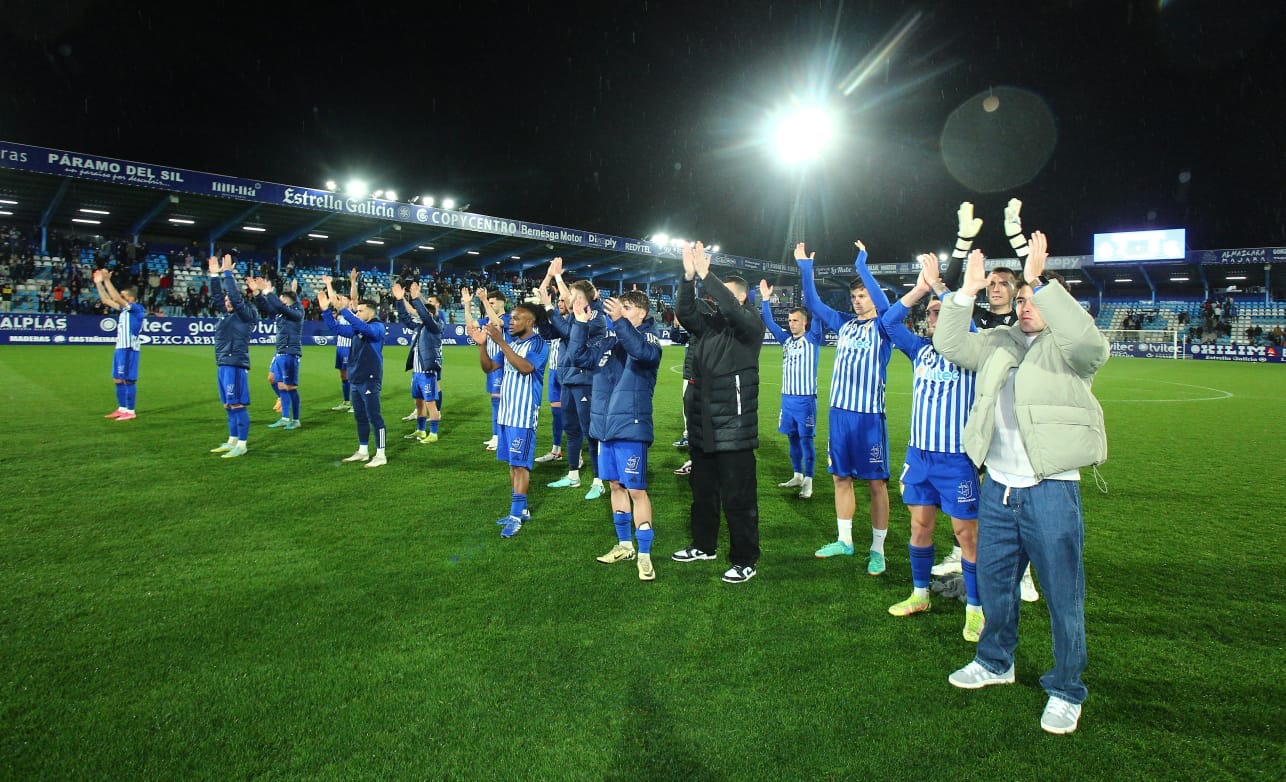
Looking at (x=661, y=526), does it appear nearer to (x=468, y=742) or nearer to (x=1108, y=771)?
(x=468, y=742)

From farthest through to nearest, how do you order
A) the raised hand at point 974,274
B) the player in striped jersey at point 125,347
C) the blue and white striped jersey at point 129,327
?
1. the blue and white striped jersey at point 129,327
2. the player in striped jersey at point 125,347
3. the raised hand at point 974,274

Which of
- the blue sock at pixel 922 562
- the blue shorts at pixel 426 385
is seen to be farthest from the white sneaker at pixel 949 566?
the blue shorts at pixel 426 385

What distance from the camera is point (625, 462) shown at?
4922mm

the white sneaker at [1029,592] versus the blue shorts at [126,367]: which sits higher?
the blue shorts at [126,367]

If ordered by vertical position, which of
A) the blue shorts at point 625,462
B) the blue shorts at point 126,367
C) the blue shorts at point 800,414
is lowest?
the blue shorts at point 625,462

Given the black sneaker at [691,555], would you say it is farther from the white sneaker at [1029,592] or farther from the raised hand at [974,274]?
the raised hand at [974,274]

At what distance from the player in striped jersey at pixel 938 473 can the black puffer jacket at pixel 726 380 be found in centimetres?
108

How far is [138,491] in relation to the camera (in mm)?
6695

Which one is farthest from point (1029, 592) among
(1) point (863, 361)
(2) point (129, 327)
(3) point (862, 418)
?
(2) point (129, 327)

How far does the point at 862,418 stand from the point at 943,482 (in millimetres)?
1108

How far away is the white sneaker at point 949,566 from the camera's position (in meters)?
4.82

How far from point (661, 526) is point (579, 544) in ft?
3.02

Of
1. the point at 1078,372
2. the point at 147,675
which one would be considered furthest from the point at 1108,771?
the point at 147,675

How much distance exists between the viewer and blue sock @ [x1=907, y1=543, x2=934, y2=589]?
13.6ft
